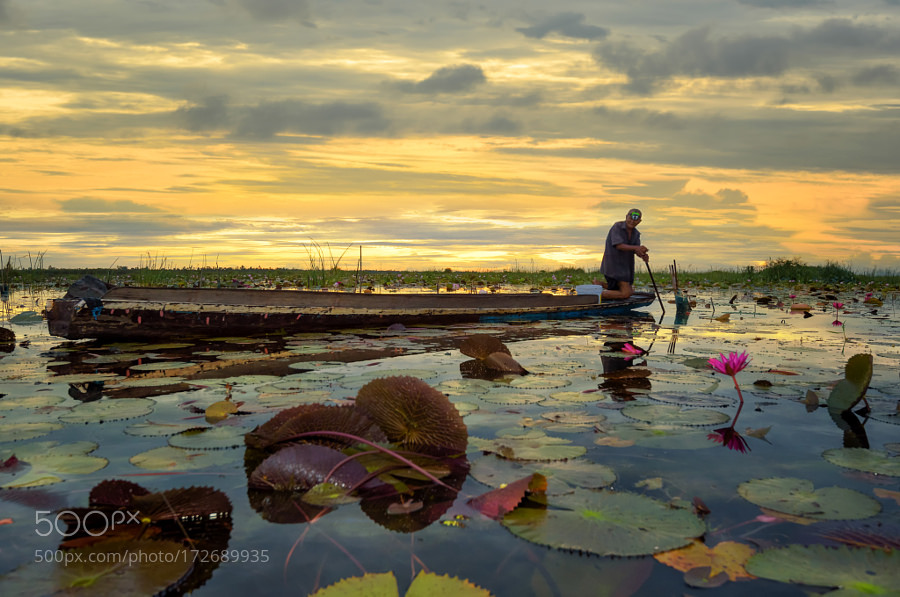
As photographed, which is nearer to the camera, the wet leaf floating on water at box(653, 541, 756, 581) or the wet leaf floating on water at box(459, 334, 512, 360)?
the wet leaf floating on water at box(653, 541, 756, 581)

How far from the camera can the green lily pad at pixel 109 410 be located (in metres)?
2.87

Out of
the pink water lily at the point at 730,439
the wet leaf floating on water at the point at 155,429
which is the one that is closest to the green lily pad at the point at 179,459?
the wet leaf floating on water at the point at 155,429

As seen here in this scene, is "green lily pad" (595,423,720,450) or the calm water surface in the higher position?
"green lily pad" (595,423,720,450)

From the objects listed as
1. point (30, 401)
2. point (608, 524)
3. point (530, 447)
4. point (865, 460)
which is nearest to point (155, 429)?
point (30, 401)

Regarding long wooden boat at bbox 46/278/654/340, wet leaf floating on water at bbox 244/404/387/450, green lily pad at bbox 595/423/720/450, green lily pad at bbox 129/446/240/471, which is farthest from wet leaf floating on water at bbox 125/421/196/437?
long wooden boat at bbox 46/278/654/340

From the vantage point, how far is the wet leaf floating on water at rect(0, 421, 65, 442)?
8.43 ft

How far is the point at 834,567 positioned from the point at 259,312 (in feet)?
19.5

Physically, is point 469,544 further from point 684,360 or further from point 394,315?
point 394,315

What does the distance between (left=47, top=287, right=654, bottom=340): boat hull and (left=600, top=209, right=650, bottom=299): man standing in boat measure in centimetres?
45

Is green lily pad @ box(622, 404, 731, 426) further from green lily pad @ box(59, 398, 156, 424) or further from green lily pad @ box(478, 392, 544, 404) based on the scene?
green lily pad @ box(59, 398, 156, 424)

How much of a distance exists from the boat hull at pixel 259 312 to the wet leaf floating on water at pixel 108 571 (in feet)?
16.5

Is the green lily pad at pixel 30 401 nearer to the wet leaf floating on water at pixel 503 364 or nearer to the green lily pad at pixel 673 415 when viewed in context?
the wet leaf floating on water at pixel 503 364

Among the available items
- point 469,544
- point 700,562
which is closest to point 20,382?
point 469,544

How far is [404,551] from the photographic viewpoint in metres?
1.56
